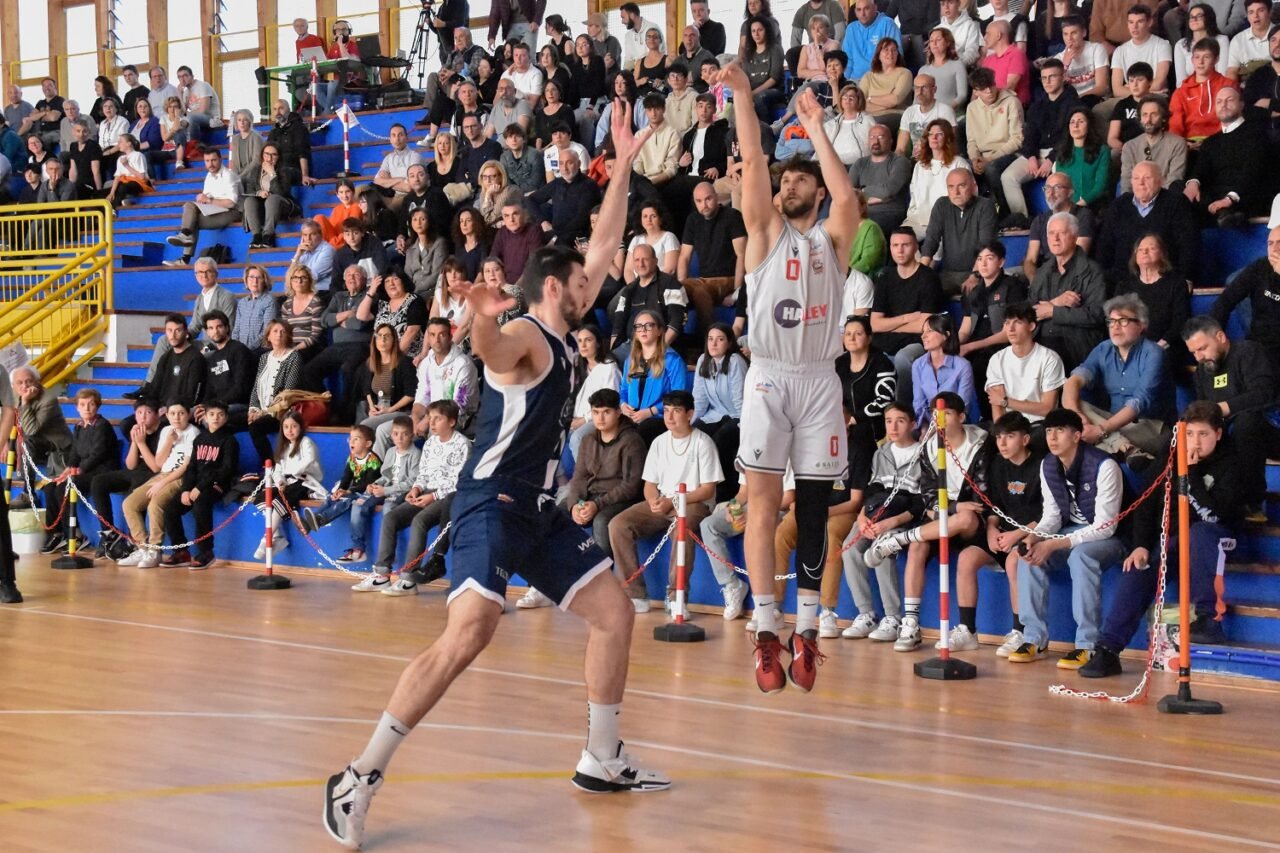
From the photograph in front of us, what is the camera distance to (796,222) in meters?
6.77

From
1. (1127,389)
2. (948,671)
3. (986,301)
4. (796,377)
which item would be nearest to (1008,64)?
(986,301)

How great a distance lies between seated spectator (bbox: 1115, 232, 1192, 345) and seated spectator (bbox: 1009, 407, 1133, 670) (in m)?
1.51

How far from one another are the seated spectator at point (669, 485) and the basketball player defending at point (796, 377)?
429 centimetres

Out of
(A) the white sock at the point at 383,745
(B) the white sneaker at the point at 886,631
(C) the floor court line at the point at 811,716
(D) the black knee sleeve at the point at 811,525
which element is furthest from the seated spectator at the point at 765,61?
(A) the white sock at the point at 383,745

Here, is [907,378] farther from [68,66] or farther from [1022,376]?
[68,66]

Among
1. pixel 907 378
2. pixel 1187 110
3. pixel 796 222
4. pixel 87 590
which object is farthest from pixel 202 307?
pixel 796 222

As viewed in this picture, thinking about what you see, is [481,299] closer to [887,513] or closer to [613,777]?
[613,777]

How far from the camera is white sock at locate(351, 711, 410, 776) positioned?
212 inches

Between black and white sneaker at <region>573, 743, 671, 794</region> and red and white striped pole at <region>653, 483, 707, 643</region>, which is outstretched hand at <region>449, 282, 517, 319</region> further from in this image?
red and white striped pole at <region>653, 483, 707, 643</region>

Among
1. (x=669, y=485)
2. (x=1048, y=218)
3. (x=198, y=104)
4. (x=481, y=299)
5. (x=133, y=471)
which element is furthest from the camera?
(x=198, y=104)

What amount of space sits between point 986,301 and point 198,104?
15.2 m

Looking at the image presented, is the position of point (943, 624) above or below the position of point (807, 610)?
below

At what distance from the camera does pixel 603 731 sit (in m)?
6.04

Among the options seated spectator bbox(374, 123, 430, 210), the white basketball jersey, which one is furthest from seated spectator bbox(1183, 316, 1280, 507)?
seated spectator bbox(374, 123, 430, 210)
